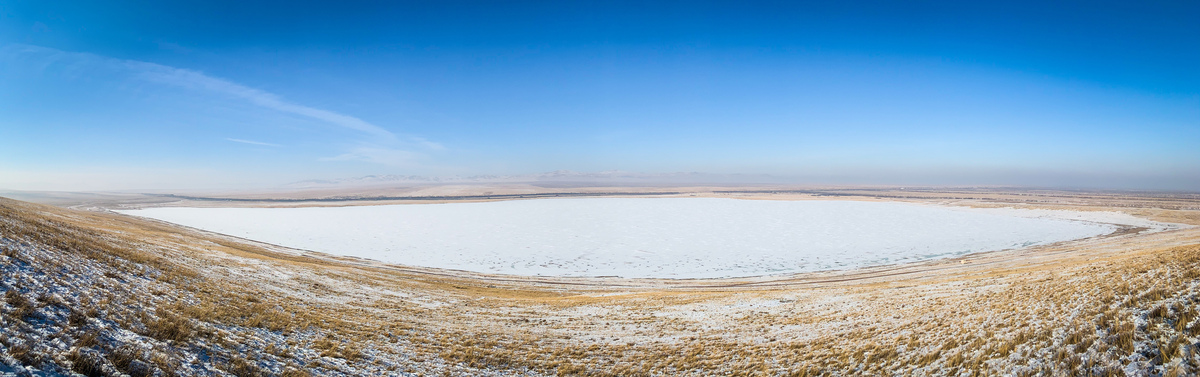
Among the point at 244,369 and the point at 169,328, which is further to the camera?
the point at 169,328

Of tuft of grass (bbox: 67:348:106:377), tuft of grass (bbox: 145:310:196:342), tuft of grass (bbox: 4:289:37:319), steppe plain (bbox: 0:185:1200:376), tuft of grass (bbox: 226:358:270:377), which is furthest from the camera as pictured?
tuft of grass (bbox: 145:310:196:342)

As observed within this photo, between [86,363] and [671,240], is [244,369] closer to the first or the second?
[86,363]

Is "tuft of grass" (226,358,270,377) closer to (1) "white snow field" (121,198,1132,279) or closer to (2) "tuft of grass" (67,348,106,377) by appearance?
(2) "tuft of grass" (67,348,106,377)

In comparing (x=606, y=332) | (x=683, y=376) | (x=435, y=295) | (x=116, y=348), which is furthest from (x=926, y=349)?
(x=435, y=295)

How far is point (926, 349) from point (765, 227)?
68.2 m

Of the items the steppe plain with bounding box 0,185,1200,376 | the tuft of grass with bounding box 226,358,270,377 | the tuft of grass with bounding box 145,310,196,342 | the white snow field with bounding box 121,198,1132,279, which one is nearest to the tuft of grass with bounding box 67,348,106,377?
the steppe plain with bounding box 0,185,1200,376

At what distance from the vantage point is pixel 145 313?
1111cm

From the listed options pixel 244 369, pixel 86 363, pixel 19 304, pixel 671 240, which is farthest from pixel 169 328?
pixel 671 240

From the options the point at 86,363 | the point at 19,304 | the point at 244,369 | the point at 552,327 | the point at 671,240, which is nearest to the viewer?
the point at 86,363

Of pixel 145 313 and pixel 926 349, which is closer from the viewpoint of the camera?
pixel 145 313

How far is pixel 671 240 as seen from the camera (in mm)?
64312

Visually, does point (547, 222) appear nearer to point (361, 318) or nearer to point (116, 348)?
point (361, 318)

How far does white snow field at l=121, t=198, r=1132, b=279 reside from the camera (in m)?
48.2

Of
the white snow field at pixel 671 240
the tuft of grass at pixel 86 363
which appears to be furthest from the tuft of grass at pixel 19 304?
the white snow field at pixel 671 240
